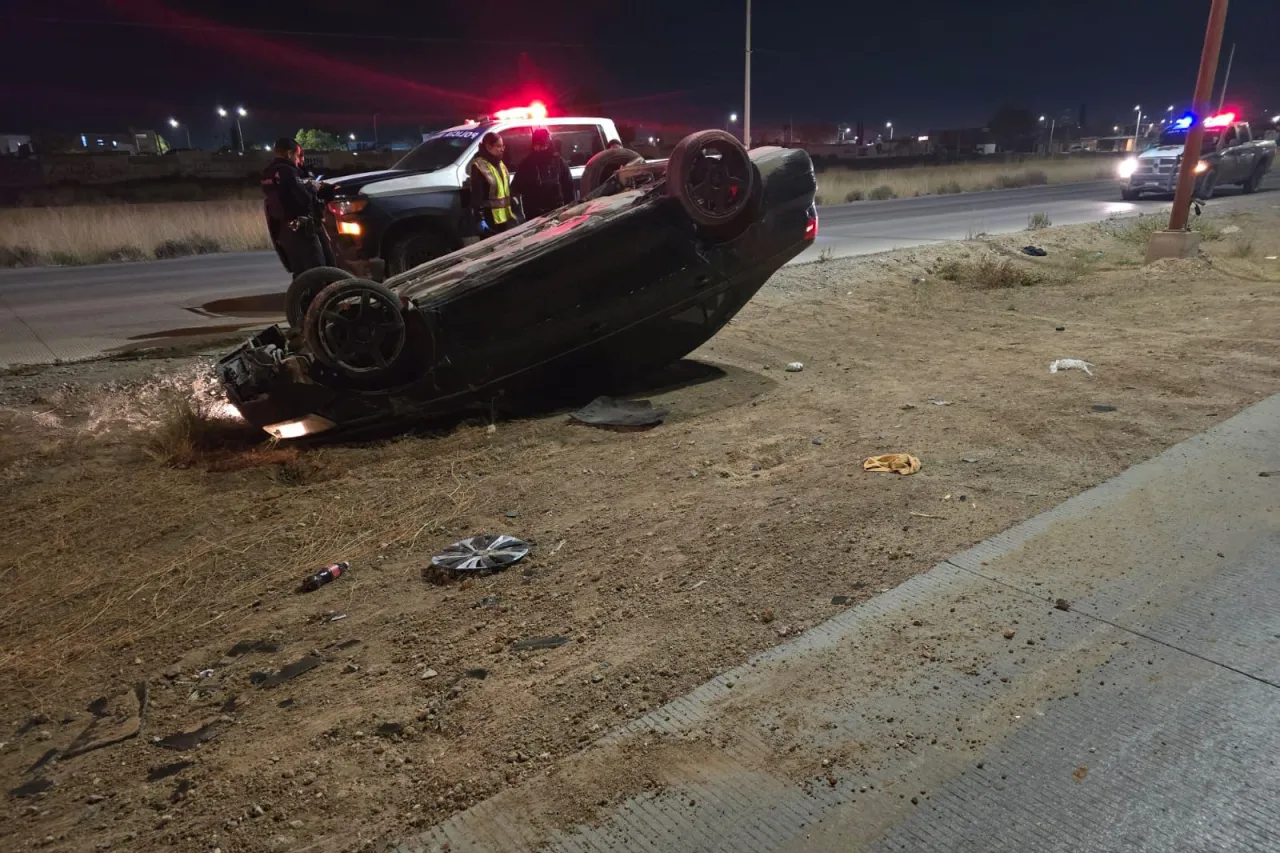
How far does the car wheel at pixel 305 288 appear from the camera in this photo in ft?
18.4

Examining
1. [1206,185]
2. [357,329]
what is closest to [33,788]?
A: [357,329]

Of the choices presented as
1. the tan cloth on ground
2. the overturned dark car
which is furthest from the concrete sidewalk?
the overturned dark car

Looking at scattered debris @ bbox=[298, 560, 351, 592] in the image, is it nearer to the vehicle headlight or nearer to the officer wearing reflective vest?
the officer wearing reflective vest

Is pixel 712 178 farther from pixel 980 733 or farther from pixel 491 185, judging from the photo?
pixel 980 733

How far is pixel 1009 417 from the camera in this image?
5.44 meters

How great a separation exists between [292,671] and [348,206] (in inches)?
296

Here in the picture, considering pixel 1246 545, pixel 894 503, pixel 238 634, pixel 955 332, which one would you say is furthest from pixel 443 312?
pixel 955 332

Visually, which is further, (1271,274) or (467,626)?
(1271,274)

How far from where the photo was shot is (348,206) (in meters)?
9.36

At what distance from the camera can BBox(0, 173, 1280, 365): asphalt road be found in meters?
8.88

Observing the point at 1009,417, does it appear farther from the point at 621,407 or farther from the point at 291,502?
the point at 291,502

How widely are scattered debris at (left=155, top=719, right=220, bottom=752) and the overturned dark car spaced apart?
2628mm

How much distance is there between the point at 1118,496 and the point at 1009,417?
133 cm

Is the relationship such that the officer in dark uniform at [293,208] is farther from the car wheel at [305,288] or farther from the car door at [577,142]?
the car door at [577,142]
